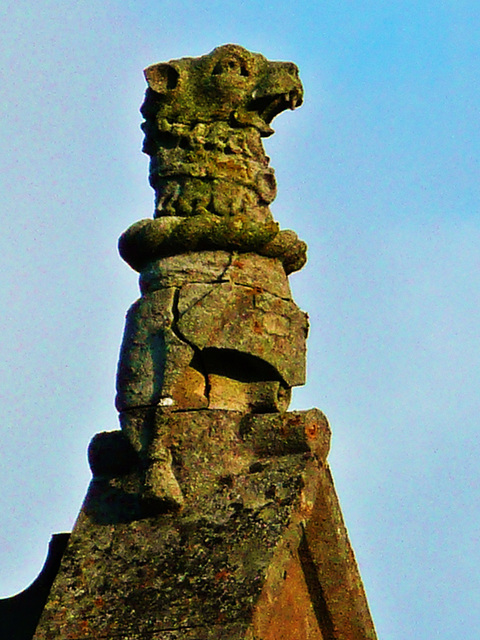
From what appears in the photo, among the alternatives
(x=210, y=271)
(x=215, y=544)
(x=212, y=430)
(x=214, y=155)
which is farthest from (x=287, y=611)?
(x=214, y=155)

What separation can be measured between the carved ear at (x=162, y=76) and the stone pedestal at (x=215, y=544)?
2.03 meters

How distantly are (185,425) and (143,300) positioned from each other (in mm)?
807

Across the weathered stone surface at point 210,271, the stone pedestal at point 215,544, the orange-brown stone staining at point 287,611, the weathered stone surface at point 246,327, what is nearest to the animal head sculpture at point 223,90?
the weathered stone surface at point 210,271

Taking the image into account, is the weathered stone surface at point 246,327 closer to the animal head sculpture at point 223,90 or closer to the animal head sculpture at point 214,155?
the animal head sculpture at point 214,155

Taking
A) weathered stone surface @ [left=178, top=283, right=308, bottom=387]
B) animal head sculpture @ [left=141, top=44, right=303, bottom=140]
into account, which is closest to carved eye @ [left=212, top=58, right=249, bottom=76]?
animal head sculpture @ [left=141, top=44, right=303, bottom=140]

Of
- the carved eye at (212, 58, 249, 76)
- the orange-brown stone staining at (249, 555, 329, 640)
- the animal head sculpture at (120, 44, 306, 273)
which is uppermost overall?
the carved eye at (212, 58, 249, 76)

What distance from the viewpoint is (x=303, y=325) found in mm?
9289

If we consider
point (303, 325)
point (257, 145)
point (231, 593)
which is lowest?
point (231, 593)

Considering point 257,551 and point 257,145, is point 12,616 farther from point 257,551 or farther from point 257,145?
point 257,145

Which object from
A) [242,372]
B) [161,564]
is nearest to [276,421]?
[242,372]

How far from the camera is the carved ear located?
31.9ft

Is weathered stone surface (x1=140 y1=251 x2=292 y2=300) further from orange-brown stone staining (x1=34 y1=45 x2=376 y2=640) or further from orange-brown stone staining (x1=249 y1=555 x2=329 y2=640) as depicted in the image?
orange-brown stone staining (x1=249 y1=555 x2=329 y2=640)

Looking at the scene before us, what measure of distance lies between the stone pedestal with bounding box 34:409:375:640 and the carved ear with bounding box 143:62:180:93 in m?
2.03

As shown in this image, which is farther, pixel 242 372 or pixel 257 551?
pixel 242 372
